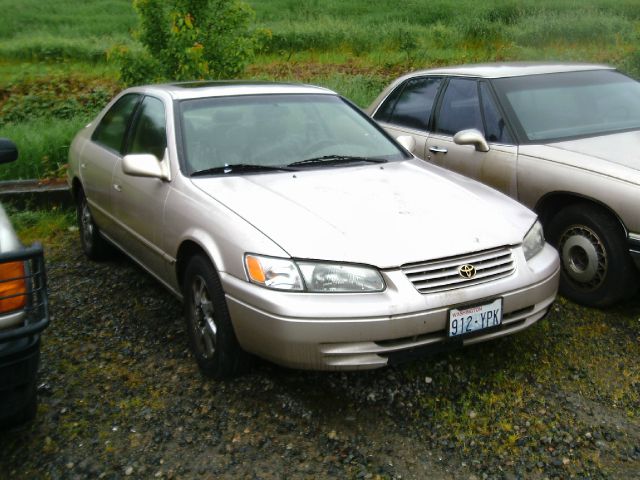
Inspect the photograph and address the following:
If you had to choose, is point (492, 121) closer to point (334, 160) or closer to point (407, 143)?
point (407, 143)

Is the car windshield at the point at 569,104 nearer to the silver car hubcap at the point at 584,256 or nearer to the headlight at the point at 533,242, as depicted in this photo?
the silver car hubcap at the point at 584,256

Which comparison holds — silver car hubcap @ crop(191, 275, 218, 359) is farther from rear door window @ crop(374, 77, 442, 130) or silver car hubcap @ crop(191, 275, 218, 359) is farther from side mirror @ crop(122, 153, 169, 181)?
rear door window @ crop(374, 77, 442, 130)

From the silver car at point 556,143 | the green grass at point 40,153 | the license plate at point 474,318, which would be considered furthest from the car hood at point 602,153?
the green grass at point 40,153

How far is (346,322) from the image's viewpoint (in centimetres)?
303

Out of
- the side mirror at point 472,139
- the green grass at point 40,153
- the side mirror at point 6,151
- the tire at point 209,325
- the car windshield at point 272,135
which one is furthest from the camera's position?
the green grass at point 40,153

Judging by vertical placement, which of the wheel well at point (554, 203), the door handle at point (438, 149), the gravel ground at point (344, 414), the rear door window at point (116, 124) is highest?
the rear door window at point (116, 124)

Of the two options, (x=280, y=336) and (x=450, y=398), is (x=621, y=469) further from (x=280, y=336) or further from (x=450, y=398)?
(x=280, y=336)

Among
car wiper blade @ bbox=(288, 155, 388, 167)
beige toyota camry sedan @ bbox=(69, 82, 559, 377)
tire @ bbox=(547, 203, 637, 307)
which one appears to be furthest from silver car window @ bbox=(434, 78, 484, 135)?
car wiper blade @ bbox=(288, 155, 388, 167)

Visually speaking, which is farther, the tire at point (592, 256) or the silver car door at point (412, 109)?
the silver car door at point (412, 109)

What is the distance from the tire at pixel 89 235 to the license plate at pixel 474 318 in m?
3.29

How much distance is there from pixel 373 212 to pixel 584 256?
5.55 feet

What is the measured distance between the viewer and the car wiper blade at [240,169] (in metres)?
3.97

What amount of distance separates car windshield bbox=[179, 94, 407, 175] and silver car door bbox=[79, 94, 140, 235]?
90cm

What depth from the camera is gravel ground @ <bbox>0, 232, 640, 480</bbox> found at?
297 cm
